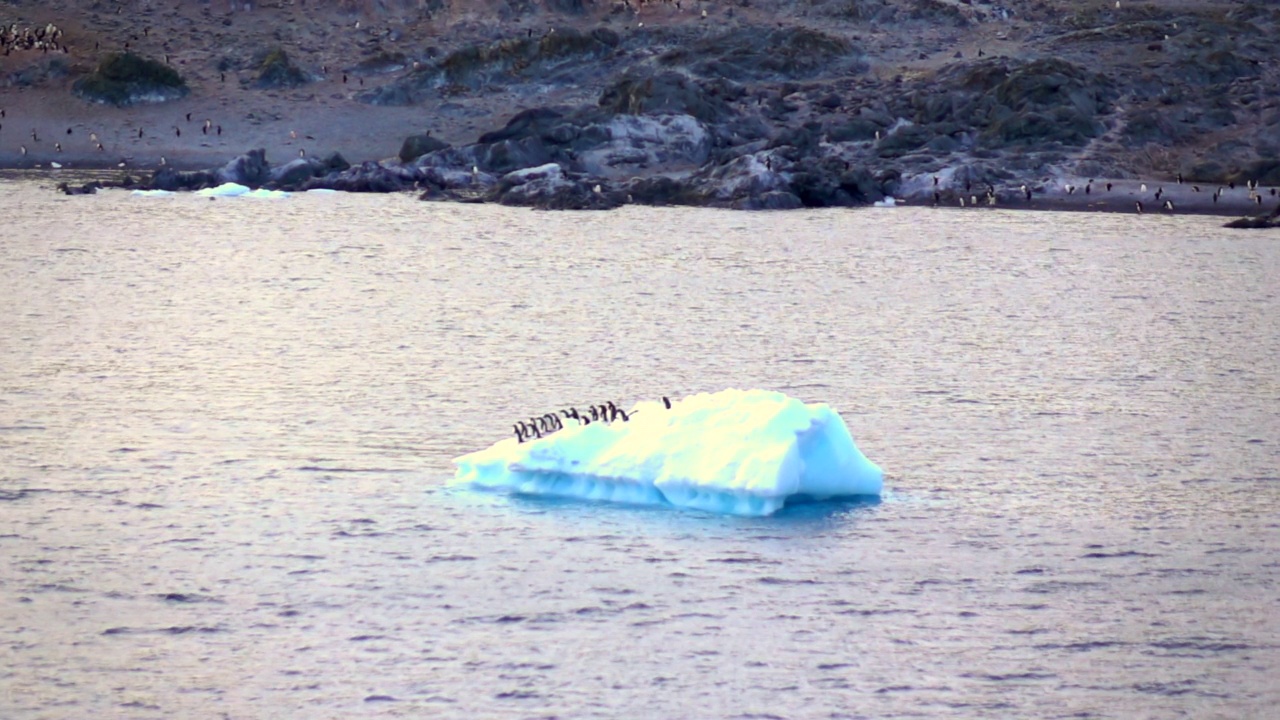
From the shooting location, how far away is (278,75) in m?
57.3

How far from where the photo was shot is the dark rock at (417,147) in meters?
52.1

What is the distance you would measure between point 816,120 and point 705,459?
37.3 meters

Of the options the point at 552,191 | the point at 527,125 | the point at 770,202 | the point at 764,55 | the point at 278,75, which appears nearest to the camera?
the point at 770,202

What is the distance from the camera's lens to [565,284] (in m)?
34.7

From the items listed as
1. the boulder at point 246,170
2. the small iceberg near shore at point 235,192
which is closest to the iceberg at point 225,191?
the small iceberg near shore at point 235,192

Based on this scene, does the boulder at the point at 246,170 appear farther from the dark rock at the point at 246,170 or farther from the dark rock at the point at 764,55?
the dark rock at the point at 764,55

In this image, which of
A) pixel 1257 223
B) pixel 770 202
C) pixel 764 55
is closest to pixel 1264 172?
pixel 1257 223

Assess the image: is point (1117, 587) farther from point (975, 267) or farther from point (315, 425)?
point (975, 267)

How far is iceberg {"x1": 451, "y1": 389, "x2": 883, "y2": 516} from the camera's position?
1634 cm

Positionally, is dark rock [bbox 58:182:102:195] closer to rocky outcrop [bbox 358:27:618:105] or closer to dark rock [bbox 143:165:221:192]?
dark rock [bbox 143:165:221:192]

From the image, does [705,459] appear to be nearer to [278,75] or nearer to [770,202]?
[770,202]

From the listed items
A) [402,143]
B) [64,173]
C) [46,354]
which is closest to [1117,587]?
[46,354]

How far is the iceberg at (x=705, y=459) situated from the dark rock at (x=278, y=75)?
1664 inches

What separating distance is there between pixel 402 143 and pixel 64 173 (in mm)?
10813
